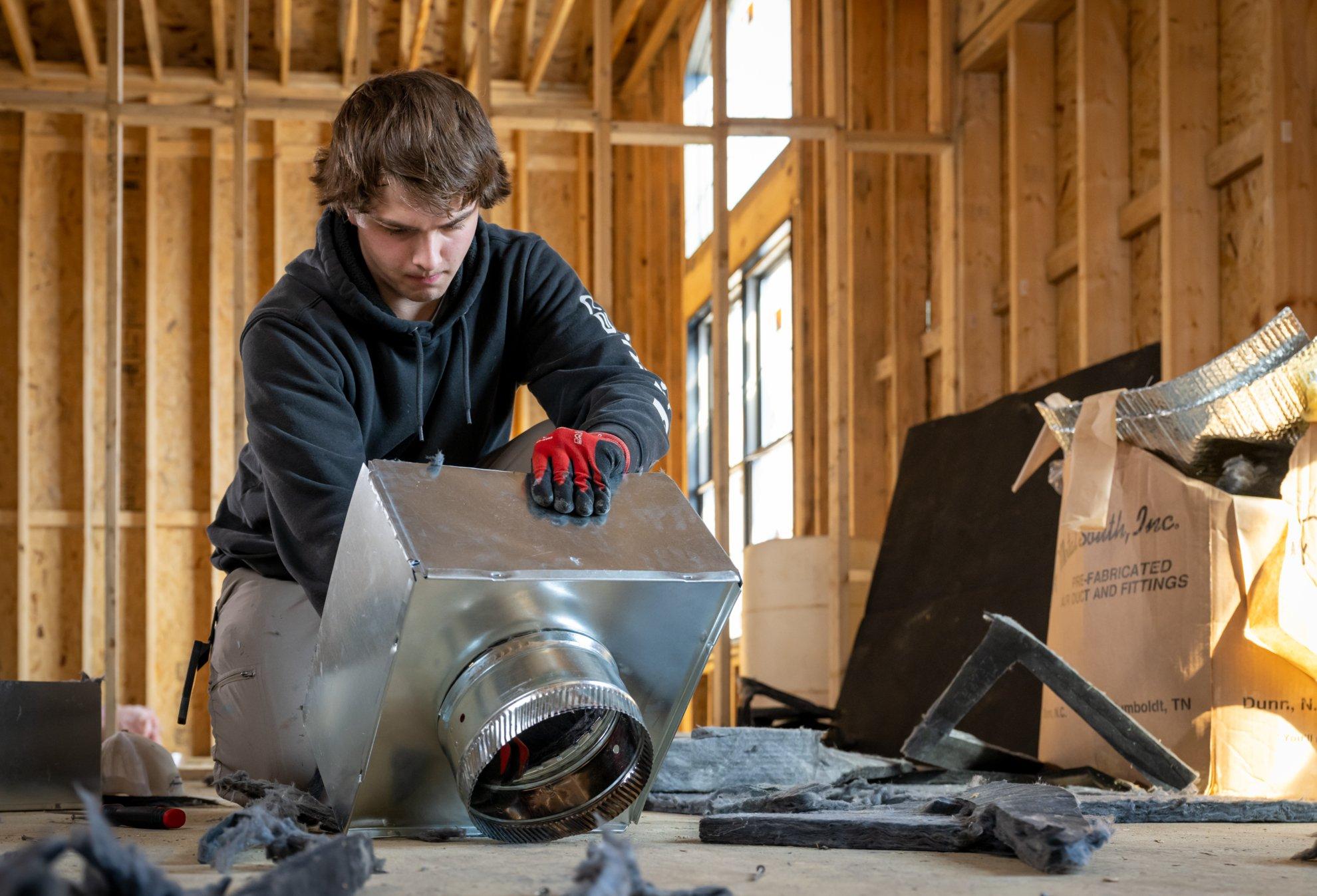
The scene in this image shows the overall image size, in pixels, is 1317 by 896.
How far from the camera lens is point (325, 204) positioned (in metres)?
1.95

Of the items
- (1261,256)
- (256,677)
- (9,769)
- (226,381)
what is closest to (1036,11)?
(1261,256)

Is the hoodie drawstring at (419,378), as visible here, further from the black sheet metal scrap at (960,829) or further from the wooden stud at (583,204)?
the wooden stud at (583,204)

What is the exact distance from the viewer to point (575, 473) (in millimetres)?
1464

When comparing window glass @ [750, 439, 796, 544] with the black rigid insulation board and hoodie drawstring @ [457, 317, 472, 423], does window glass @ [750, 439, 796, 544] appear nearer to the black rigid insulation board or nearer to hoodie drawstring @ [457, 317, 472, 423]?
the black rigid insulation board

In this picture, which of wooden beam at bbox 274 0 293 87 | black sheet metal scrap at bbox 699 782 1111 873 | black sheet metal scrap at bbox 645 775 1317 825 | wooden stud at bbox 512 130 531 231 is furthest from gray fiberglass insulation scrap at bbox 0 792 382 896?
wooden beam at bbox 274 0 293 87

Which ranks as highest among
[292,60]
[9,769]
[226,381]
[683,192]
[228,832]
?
[292,60]

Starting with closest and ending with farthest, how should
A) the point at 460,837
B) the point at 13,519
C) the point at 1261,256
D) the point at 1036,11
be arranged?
1. the point at 460,837
2. the point at 1261,256
3. the point at 1036,11
4. the point at 13,519

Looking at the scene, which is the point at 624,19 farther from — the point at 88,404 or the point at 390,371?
the point at 390,371

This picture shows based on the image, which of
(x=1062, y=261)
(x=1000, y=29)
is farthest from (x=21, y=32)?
(x=1062, y=261)

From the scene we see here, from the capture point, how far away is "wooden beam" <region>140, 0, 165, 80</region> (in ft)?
21.4

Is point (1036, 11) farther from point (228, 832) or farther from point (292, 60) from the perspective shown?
point (292, 60)

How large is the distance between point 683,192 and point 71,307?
3357mm

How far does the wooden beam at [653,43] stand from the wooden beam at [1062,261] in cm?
347

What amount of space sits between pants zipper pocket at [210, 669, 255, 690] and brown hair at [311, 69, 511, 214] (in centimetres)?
83
